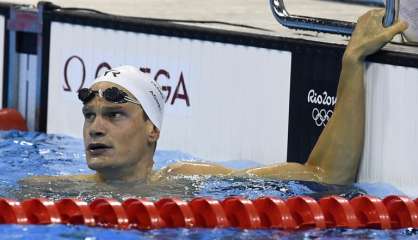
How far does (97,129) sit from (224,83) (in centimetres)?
122

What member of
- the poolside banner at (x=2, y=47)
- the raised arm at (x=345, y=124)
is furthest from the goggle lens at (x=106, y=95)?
the poolside banner at (x=2, y=47)

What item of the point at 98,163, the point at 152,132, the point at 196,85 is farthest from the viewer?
the point at 196,85

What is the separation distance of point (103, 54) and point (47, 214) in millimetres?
2010

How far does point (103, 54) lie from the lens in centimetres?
613

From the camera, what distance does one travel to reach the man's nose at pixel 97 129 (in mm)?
4570

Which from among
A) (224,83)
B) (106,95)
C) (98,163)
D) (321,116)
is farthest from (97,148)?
(224,83)

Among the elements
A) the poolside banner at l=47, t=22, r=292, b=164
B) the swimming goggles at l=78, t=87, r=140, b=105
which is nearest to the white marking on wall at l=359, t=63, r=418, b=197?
the poolside banner at l=47, t=22, r=292, b=164

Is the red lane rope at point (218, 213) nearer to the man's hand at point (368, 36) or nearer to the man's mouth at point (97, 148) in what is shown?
the man's mouth at point (97, 148)

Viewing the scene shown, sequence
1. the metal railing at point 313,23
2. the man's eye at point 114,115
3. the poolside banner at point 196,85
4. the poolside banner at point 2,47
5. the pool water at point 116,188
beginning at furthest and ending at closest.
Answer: the poolside banner at point 2,47
the poolside banner at point 196,85
the metal railing at point 313,23
the man's eye at point 114,115
the pool water at point 116,188

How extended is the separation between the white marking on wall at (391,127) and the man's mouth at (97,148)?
1061mm

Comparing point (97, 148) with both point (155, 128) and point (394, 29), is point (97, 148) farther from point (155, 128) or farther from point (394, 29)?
point (394, 29)

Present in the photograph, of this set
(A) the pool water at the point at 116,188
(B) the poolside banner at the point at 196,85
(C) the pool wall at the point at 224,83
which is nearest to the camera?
(A) the pool water at the point at 116,188

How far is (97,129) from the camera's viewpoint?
15.0ft

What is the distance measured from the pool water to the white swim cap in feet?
0.87
